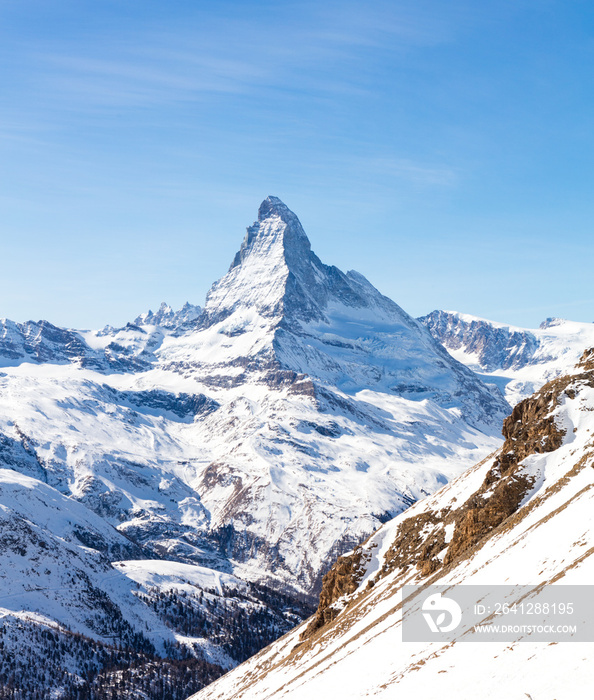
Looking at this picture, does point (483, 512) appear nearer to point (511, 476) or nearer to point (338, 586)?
point (511, 476)

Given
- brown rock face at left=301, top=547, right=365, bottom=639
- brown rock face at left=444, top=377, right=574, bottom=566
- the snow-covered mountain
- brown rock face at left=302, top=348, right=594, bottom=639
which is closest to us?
the snow-covered mountain

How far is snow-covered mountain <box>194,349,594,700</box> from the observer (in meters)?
51.1

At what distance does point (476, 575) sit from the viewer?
74.8 m

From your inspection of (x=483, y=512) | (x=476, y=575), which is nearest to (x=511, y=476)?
(x=483, y=512)

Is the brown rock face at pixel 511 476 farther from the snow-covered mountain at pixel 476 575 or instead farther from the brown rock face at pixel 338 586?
the brown rock face at pixel 338 586

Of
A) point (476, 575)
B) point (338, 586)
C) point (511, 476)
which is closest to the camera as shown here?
point (476, 575)

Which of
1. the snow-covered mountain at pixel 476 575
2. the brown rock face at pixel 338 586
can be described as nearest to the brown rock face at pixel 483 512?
Result: the brown rock face at pixel 338 586

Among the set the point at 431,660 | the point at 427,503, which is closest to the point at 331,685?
the point at 431,660

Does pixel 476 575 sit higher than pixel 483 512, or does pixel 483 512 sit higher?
pixel 483 512

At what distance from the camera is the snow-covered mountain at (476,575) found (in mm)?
51113

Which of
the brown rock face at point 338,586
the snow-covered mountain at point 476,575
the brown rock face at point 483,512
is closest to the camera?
the snow-covered mountain at point 476,575

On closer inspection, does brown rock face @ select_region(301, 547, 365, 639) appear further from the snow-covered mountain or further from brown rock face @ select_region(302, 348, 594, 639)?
the snow-covered mountain

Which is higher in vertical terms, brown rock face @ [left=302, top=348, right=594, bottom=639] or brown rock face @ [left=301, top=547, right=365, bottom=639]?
brown rock face @ [left=302, top=348, right=594, bottom=639]

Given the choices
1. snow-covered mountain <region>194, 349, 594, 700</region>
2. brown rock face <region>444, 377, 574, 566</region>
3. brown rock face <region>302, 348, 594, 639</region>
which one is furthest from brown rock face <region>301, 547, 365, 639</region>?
brown rock face <region>444, 377, 574, 566</region>
